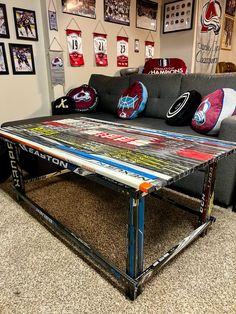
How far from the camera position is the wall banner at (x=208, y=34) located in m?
3.74

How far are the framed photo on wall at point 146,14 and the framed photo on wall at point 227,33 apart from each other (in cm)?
148

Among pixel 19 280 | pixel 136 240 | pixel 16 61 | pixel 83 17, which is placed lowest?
pixel 19 280

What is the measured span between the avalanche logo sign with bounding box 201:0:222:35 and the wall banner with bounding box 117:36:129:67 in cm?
129

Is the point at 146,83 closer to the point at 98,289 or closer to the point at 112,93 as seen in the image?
the point at 112,93

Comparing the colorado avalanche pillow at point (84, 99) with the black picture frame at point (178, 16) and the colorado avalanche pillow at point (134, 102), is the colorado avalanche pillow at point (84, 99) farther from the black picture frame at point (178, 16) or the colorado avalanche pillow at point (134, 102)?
the black picture frame at point (178, 16)

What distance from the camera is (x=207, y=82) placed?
6.66 ft

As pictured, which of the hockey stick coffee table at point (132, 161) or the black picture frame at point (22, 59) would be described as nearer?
the hockey stick coffee table at point (132, 161)

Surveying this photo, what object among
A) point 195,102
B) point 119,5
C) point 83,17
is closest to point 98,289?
point 195,102

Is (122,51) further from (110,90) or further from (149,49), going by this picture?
(110,90)

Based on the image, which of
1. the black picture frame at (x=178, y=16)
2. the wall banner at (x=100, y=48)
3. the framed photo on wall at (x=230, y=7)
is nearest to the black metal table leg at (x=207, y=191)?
the wall banner at (x=100, y=48)

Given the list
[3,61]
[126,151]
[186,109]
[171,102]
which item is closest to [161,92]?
[171,102]

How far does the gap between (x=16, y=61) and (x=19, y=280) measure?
95.9 inches

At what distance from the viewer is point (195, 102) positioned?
187 centimetres

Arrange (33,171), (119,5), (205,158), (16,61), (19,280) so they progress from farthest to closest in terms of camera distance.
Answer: (119,5) → (16,61) → (33,171) → (19,280) → (205,158)
